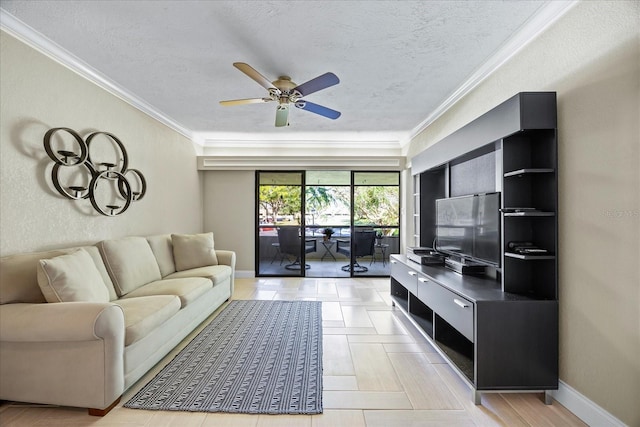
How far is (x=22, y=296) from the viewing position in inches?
79.0

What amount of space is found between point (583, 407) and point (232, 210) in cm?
524

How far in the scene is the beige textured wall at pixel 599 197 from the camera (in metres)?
1.53

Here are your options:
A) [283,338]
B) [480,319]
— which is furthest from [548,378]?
[283,338]

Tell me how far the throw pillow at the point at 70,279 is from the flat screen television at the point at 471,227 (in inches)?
122

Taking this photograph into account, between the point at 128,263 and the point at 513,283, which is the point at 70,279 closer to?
the point at 128,263

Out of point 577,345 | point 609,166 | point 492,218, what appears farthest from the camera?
point 492,218

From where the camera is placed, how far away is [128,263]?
116 inches

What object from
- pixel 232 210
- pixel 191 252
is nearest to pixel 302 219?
pixel 232 210

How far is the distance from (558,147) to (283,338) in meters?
2.71

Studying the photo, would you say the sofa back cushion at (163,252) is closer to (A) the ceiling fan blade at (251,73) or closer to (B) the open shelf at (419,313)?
(A) the ceiling fan blade at (251,73)

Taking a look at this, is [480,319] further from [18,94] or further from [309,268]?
[309,268]

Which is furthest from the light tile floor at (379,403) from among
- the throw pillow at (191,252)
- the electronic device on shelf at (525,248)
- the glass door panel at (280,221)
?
the glass door panel at (280,221)

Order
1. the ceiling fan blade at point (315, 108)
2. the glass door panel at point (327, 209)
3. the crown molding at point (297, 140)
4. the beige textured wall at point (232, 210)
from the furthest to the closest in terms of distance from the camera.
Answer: the glass door panel at point (327, 209) < the beige textured wall at point (232, 210) < the crown molding at point (297, 140) < the ceiling fan blade at point (315, 108)

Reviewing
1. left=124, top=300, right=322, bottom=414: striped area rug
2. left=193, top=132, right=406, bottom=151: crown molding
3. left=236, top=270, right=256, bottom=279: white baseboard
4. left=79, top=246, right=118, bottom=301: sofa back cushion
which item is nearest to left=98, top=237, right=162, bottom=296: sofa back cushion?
left=79, top=246, right=118, bottom=301: sofa back cushion
